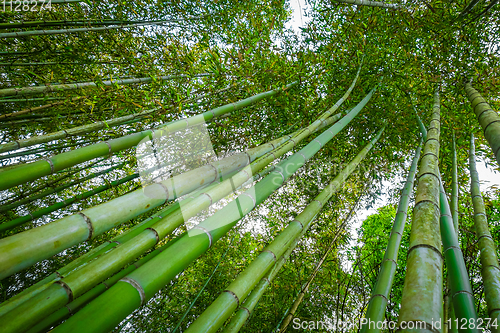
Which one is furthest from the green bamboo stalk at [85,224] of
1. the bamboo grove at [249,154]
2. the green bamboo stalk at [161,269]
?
the green bamboo stalk at [161,269]

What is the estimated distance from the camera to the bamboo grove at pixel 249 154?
2.95ft

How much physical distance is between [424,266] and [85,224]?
119 centimetres

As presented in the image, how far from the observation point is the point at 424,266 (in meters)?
0.80

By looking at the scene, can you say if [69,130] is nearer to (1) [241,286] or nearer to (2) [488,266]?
(1) [241,286]

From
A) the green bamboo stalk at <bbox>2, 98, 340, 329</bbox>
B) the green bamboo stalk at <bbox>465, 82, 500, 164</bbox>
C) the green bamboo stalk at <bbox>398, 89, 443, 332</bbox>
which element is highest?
the green bamboo stalk at <bbox>465, 82, 500, 164</bbox>

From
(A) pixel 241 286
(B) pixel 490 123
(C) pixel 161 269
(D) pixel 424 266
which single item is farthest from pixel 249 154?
(B) pixel 490 123

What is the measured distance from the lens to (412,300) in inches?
27.9

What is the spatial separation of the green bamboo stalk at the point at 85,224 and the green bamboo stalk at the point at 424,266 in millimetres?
966

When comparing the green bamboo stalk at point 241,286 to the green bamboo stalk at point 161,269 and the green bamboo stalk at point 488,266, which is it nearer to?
the green bamboo stalk at point 161,269

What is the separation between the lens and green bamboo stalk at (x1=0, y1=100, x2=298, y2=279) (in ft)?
2.01

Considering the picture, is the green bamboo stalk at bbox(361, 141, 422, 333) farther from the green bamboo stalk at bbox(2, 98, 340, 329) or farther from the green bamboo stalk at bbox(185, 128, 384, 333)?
the green bamboo stalk at bbox(2, 98, 340, 329)

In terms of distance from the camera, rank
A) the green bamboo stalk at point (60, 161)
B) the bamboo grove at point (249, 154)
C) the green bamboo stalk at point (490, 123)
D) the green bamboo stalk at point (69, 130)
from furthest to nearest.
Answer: the green bamboo stalk at point (69, 130) < the green bamboo stalk at point (490, 123) < the bamboo grove at point (249, 154) < the green bamboo stalk at point (60, 161)

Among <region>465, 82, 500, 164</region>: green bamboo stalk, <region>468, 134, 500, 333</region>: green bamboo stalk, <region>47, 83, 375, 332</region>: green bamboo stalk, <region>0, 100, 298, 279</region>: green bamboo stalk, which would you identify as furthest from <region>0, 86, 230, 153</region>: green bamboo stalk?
<region>468, 134, 500, 333</region>: green bamboo stalk

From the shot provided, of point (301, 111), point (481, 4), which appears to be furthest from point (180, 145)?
point (481, 4)
